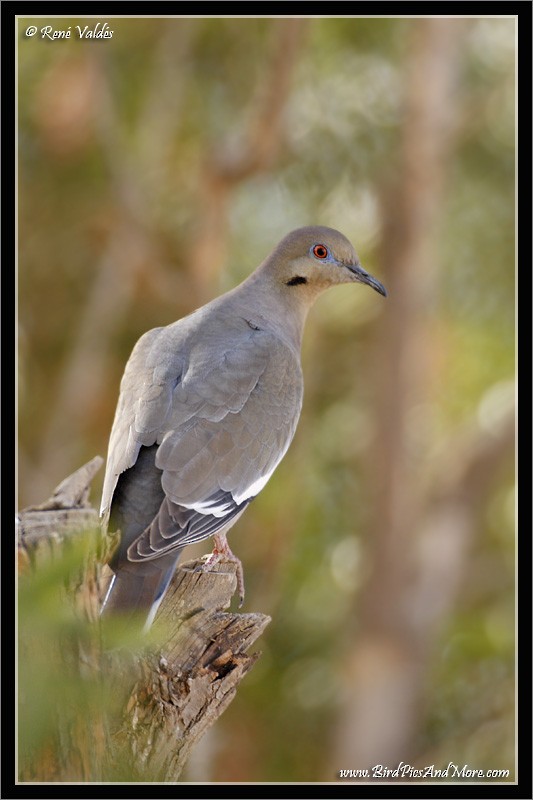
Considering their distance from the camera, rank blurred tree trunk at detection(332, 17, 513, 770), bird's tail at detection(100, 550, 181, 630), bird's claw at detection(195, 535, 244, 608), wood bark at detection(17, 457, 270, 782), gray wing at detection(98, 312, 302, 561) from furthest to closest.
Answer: blurred tree trunk at detection(332, 17, 513, 770)
bird's claw at detection(195, 535, 244, 608)
gray wing at detection(98, 312, 302, 561)
bird's tail at detection(100, 550, 181, 630)
wood bark at detection(17, 457, 270, 782)

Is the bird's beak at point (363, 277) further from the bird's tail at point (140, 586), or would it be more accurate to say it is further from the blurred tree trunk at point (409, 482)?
the blurred tree trunk at point (409, 482)

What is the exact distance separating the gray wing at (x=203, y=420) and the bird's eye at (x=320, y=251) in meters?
0.66

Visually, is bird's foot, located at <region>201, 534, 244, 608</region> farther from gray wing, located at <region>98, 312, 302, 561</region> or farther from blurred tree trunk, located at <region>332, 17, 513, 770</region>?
blurred tree trunk, located at <region>332, 17, 513, 770</region>

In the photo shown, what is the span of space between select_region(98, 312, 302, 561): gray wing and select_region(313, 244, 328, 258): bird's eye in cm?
A: 66

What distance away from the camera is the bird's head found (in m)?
5.27

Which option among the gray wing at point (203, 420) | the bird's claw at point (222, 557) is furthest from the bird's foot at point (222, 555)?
the gray wing at point (203, 420)

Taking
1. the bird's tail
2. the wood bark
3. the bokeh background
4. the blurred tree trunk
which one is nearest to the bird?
the bird's tail

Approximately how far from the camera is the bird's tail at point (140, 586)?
3586mm

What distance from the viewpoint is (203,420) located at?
13.9ft

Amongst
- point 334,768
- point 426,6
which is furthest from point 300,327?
point 334,768

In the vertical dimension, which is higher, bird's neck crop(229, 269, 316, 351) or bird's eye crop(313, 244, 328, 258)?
bird's eye crop(313, 244, 328, 258)


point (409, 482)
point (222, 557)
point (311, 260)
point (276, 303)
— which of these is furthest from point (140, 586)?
point (409, 482)

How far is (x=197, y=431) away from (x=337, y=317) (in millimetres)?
8795

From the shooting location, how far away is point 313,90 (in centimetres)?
1154
